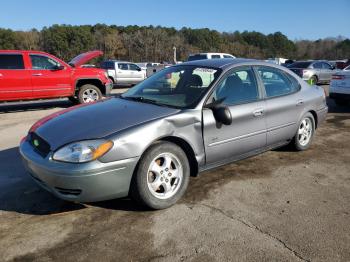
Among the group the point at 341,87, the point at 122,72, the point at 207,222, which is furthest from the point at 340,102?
the point at 122,72

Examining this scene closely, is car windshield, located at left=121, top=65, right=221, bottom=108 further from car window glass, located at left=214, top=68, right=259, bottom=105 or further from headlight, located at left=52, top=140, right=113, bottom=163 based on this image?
headlight, located at left=52, top=140, right=113, bottom=163

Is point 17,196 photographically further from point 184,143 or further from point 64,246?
point 184,143

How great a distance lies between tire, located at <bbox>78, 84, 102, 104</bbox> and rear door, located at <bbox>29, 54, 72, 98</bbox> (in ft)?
1.28

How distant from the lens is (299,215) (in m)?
3.60

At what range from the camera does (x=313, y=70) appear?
60.0 ft

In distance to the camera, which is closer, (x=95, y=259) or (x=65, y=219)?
(x=95, y=259)

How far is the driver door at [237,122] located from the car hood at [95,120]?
553mm

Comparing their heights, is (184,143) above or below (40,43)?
below

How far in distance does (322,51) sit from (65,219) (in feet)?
302

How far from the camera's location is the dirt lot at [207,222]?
297 centimetres

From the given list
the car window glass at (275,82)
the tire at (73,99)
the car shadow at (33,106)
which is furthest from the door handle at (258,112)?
the car shadow at (33,106)

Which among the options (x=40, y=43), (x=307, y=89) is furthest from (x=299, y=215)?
(x=40, y=43)

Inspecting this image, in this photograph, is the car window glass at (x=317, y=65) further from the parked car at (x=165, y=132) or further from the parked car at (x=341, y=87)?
the parked car at (x=165, y=132)

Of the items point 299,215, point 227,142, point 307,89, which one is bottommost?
point 299,215
